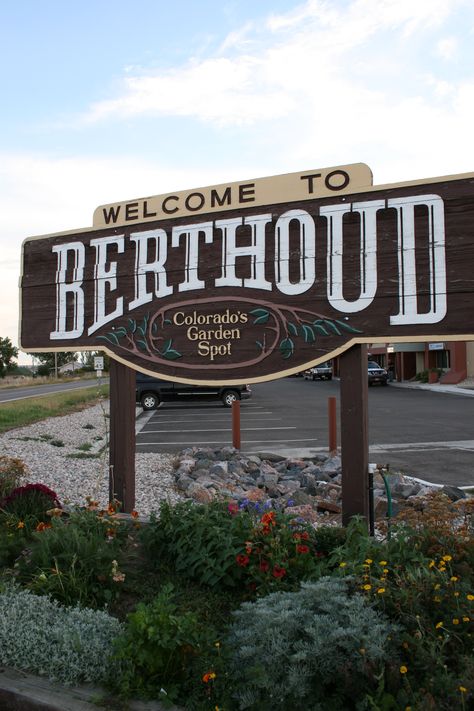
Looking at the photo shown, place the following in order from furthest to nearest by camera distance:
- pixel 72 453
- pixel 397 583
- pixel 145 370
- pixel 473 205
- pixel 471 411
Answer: pixel 471 411 → pixel 72 453 → pixel 145 370 → pixel 473 205 → pixel 397 583

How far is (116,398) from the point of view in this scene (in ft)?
16.6

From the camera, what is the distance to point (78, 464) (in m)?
9.12

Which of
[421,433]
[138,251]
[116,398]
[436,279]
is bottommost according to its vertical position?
[421,433]

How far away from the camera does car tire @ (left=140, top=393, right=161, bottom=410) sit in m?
21.1

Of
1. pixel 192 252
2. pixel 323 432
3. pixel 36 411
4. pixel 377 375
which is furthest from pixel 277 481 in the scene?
pixel 377 375

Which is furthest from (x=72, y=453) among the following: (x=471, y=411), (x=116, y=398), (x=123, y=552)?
(x=471, y=411)

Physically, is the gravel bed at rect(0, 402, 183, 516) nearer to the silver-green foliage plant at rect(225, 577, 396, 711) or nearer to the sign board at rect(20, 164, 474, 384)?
the sign board at rect(20, 164, 474, 384)

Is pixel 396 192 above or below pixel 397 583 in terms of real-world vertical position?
above

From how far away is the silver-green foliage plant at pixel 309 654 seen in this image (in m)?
2.26

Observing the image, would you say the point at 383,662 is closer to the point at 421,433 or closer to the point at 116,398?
the point at 116,398

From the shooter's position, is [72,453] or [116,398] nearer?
[116,398]

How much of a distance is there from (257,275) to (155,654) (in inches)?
115

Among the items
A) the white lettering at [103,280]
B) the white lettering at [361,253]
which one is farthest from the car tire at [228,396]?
the white lettering at [361,253]

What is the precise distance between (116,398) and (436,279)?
9.24ft
